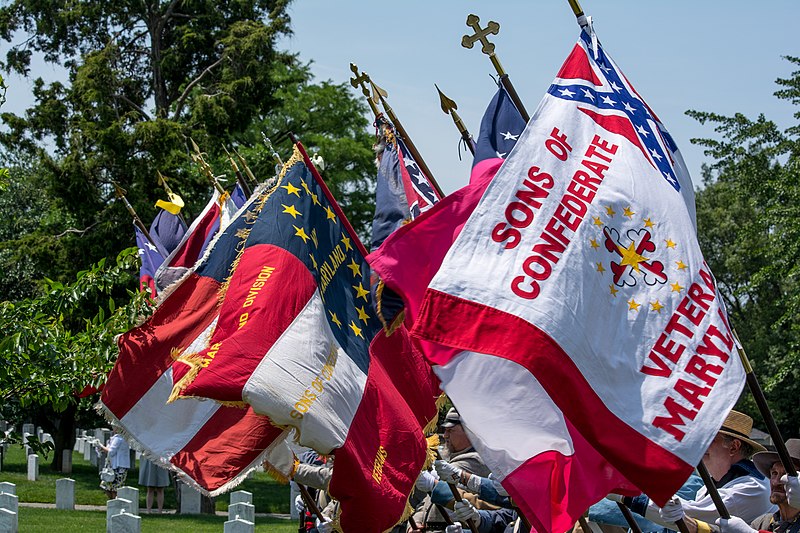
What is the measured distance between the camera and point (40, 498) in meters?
24.1

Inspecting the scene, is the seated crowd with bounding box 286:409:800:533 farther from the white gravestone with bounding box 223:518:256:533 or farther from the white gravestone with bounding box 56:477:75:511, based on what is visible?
the white gravestone with bounding box 56:477:75:511

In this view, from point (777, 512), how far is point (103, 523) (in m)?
A: 14.3

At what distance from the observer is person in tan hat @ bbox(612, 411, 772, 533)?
7090 mm

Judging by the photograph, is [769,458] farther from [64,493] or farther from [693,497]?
[64,493]

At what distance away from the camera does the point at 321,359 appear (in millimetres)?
7844

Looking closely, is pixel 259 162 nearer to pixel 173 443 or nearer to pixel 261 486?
pixel 261 486

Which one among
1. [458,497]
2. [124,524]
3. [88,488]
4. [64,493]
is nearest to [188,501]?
[64,493]

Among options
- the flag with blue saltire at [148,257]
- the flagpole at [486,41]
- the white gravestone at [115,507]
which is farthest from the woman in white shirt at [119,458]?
the flagpole at [486,41]

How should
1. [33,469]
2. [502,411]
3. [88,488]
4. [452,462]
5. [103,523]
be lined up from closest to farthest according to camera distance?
[502,411] → [452,462] → [103,523] → [88,488] → [33,469]

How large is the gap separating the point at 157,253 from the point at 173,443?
22.4ft

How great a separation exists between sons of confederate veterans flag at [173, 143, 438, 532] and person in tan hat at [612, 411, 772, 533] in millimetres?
1808

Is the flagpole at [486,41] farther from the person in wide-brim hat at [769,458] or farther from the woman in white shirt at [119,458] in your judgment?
the woman in white shirt at [119,458]

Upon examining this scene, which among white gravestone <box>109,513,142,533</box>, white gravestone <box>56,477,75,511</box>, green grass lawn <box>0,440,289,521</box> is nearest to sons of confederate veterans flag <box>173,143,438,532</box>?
white gravestone <box>109,513,142,533</box>

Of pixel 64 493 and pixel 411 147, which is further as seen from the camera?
pixel 64 493
